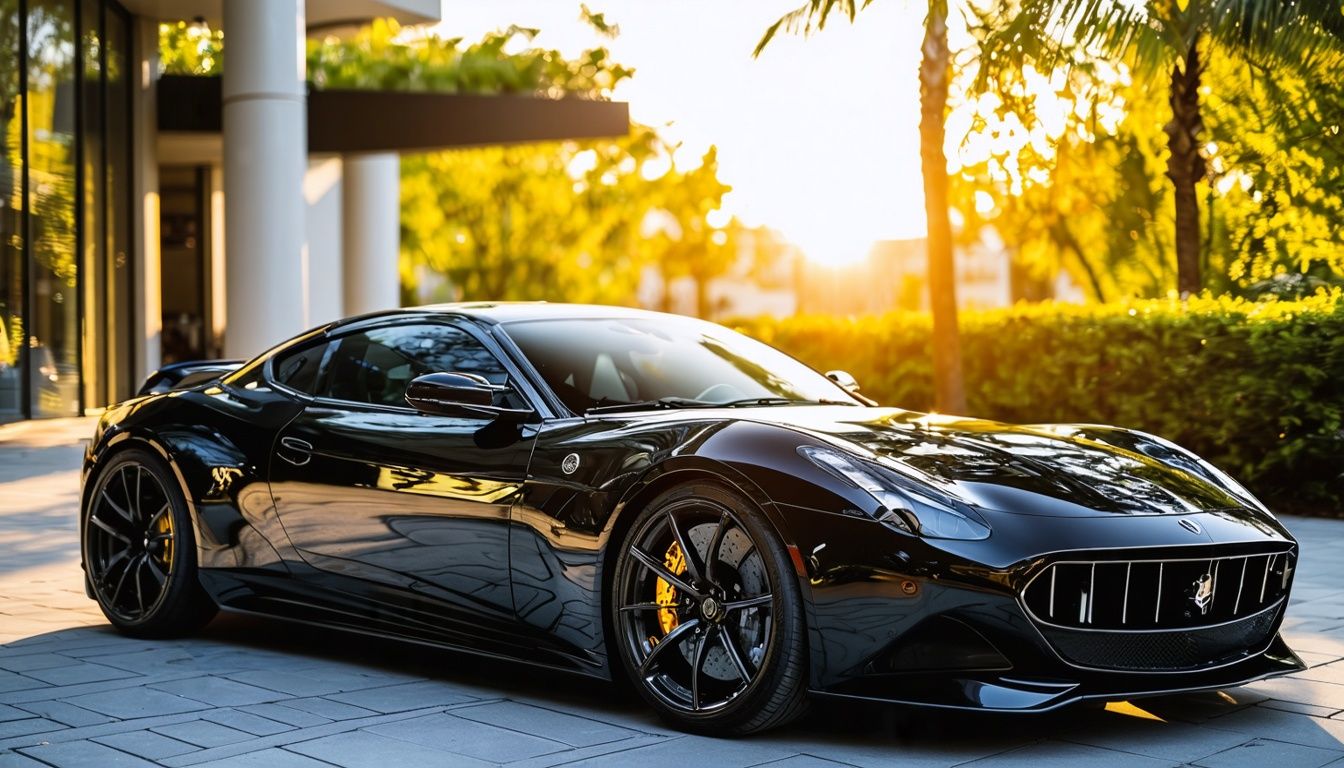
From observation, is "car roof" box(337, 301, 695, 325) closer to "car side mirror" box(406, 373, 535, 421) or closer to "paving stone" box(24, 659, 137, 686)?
"car side mirror" box(406, 373, 535, 421)

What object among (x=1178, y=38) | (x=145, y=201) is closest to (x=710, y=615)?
(x=1178, y=38)

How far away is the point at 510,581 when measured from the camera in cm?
511

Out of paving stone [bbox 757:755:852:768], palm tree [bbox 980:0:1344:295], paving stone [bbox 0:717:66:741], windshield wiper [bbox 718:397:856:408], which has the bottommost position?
paving stone [bbox 0:717:66:741]

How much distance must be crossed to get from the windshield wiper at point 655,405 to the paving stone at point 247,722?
1311 mm

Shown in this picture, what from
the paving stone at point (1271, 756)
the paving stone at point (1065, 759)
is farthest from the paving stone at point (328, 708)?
the paving stone at point (1271, 756)

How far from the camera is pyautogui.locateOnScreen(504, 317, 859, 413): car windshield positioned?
5504 mm

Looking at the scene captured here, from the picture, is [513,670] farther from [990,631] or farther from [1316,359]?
[1316,359]

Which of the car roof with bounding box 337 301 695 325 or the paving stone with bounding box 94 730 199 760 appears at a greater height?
the car roof with bounding box 337 301 695 325

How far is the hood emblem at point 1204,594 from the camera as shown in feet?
14.9

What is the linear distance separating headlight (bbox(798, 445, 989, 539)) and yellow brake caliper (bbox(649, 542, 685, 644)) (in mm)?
508

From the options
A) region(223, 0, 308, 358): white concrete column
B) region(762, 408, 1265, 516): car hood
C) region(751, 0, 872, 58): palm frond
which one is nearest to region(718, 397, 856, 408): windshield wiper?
region(762, 408, 1265, 516): car hood

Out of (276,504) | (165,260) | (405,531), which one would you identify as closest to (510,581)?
(405,531)

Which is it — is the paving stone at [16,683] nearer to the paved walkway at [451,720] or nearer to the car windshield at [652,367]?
the paved walkway at [451,720]

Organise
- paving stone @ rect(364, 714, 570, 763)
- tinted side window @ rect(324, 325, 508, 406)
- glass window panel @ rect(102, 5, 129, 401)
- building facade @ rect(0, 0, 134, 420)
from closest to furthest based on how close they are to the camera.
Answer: paving stone @ rect(364, 714, 570, 763)
tinted side window @ rect(324, 325, 508, 406)
building facade @ rect(0, 0, 134, 420)
glass window panel @ rect(102, 5, 129, 401)
